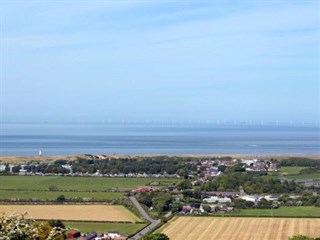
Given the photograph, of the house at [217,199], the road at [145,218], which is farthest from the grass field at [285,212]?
the road at [145,218]

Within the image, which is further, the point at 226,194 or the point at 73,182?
the point at 73,182

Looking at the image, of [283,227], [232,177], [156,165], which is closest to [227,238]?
[283,227]

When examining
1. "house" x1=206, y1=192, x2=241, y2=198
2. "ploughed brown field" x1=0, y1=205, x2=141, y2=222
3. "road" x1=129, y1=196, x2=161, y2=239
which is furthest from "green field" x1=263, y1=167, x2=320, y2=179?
"ploughed brown field" x1=0, y1=205, x2=141, y2=222

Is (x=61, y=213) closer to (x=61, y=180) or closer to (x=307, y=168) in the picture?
(x=61, y=180)

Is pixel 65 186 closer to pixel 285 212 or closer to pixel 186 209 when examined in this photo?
pixel 186 209

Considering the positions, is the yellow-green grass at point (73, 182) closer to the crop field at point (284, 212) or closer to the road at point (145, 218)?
the road at point (145, 218)

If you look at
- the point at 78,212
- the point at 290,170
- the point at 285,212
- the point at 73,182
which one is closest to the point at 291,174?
the point at 290,170
